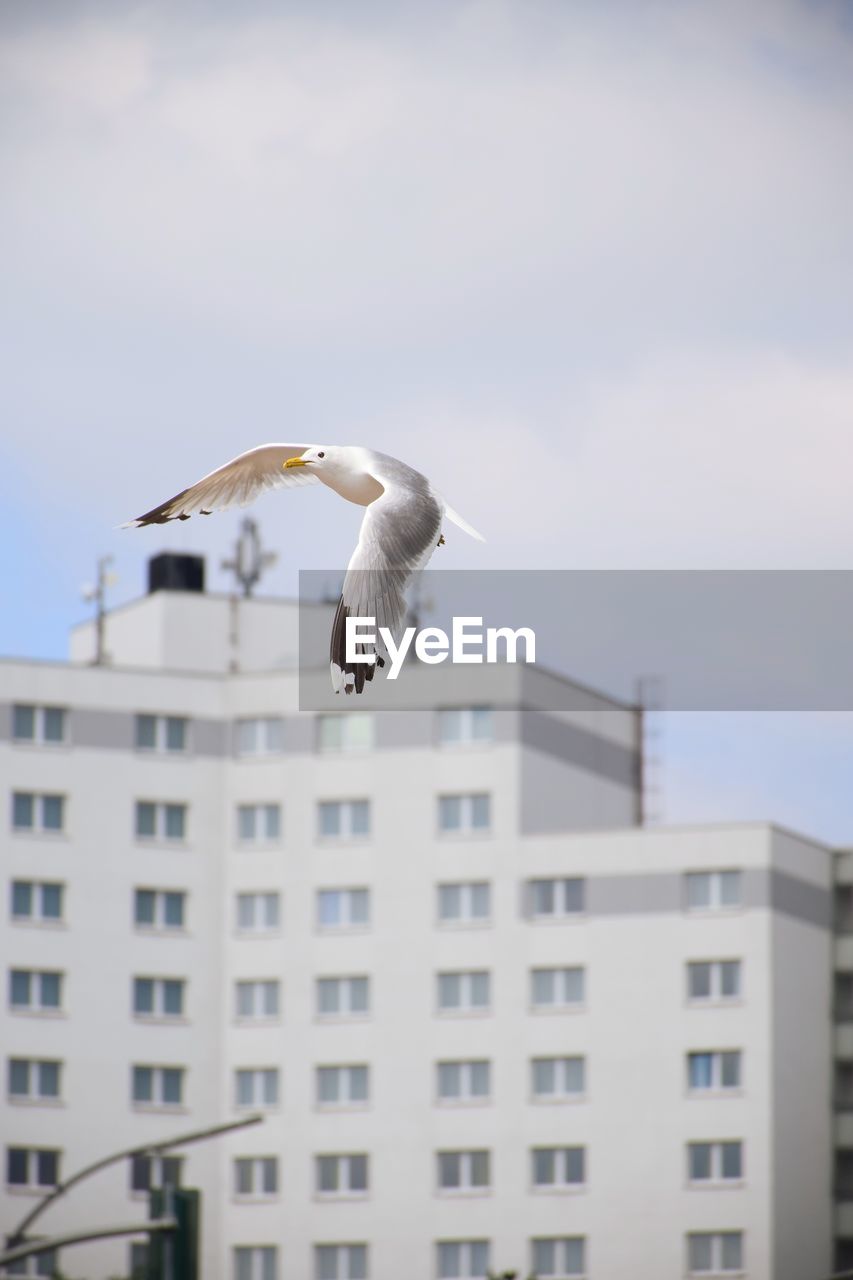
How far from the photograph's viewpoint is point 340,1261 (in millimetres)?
93312

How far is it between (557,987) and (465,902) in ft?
15.2

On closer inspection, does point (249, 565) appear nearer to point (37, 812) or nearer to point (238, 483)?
point (37, 812)

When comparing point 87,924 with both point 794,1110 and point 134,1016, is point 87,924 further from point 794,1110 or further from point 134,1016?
point 794,1110

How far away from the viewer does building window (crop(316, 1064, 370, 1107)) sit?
9538cm

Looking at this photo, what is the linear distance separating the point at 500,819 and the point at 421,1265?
16.0m

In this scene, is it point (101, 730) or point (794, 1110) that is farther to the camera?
point (101, 730)

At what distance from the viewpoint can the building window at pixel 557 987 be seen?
93.7 meters

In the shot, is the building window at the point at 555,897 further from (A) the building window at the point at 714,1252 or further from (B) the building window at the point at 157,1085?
(B) the building window at the point at 157,1085

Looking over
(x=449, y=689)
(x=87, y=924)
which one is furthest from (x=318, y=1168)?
(x=449, y=689)

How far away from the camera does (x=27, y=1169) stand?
93.9 m

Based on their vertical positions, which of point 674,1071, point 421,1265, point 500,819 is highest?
point 500,819

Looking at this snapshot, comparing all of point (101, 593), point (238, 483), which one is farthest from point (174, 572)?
point (238, 483)

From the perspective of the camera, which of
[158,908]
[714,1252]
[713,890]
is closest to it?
[714,1252]

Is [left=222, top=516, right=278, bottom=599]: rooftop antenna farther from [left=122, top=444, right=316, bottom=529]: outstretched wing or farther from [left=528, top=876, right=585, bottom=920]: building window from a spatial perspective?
[left=122, top=444, right=316, bottom=529]: outstretched wing
